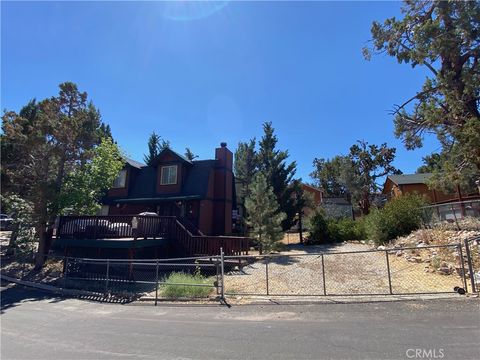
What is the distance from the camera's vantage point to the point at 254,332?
22.0 ft

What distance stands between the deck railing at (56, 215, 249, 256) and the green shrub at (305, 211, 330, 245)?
435 inches

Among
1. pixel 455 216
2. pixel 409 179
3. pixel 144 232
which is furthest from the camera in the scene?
pixel 409 179

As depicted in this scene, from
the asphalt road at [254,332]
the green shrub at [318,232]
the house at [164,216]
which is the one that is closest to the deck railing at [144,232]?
the house at [164,216]

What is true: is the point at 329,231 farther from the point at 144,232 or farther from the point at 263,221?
the point at 144,232

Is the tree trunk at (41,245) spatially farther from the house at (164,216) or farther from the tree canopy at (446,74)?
the tree canopy at (446,74)

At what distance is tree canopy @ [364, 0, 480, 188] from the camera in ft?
43.1

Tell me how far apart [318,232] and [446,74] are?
1579 cm

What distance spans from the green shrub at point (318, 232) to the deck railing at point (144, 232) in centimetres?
1106

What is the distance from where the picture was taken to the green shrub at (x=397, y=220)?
18.0m

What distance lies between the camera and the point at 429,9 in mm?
15250

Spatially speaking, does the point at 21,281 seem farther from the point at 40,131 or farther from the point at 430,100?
the point at 430,100

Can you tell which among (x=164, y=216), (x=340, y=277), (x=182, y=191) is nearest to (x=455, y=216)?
(x=340, y=277)

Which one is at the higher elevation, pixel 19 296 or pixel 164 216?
pixel 164 216

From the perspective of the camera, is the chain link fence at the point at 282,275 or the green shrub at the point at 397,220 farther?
the green shrub at the point at 397,220
